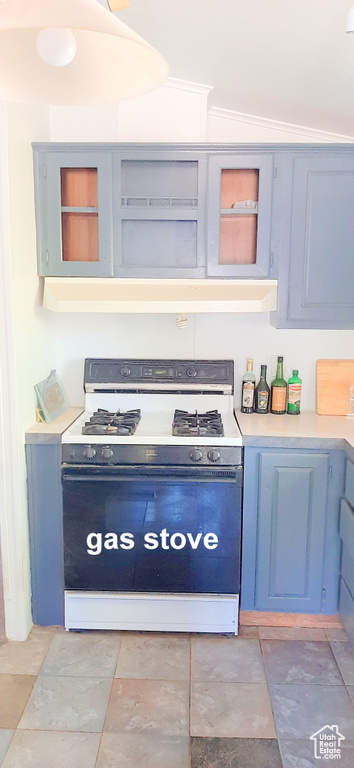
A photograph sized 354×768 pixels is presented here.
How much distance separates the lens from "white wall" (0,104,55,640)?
7.03 feet

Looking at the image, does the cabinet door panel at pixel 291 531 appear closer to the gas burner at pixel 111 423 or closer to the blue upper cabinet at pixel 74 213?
the gas burner at pixel 111 423

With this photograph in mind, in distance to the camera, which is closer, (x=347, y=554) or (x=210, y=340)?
(x=347, y=554)

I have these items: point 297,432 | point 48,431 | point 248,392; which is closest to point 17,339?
point 48,431

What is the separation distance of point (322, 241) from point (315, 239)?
0.03 meters

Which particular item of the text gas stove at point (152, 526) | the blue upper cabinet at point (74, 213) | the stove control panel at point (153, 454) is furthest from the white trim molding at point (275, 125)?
the stove control panel at point (153, 454)

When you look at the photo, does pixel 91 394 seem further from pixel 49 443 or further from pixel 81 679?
pixel 81 679

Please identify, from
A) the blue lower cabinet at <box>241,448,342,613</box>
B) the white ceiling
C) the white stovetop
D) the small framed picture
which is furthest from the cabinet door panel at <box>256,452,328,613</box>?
the white ceiling

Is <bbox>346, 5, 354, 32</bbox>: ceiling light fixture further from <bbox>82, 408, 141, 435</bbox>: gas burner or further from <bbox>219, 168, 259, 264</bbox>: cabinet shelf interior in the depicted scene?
<bbox>82, 408, 141, 435</bbox>: gas burner

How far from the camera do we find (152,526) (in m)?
2.30

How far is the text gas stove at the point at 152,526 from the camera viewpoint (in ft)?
7.42

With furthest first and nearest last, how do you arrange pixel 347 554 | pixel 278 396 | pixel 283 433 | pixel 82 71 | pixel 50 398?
pixel 278 396, pixel 50 398, pixel 283 433, pixel 347 554, pixel 82 71

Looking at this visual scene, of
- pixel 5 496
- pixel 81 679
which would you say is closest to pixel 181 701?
pixel 81 679

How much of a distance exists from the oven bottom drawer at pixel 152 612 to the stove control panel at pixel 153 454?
1.97 feet

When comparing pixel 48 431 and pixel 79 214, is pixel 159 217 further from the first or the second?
pixel 48 431
